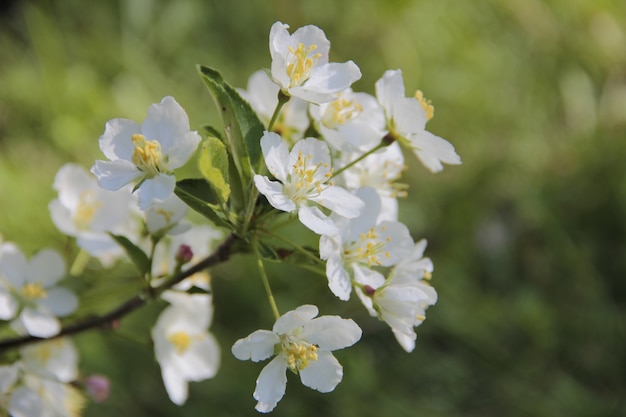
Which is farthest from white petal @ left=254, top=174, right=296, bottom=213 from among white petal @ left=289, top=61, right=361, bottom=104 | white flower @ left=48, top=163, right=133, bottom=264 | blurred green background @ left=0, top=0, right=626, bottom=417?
blurred green background @ left=0, top=0, right=626, bottom=417

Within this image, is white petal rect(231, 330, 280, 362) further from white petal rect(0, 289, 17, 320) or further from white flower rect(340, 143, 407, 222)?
white petal rect(0, 289, 17, 320)

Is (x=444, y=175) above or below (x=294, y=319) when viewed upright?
below

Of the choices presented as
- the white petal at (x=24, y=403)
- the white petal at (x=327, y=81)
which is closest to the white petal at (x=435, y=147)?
the white petal at (x=327, y=81)

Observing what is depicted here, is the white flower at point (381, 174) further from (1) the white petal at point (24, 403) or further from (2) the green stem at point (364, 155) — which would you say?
(1) the white petal at point (24, 403)

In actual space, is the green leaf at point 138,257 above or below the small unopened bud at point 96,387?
above

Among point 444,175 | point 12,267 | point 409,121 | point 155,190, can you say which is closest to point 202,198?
point 155,190

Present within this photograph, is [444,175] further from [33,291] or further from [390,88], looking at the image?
[33,291]
